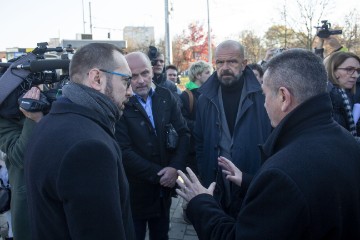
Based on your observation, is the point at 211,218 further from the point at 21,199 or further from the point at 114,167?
the point at 21,199

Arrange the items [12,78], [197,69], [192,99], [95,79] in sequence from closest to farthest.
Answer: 1. [95,79]
2. [12,78]
3. [192,99]
4. [197,69]

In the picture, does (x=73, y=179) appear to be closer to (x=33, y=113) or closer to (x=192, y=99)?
(x=33, y=113)

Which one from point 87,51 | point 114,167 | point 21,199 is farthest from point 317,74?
point 21,199

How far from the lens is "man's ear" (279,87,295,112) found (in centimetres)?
156

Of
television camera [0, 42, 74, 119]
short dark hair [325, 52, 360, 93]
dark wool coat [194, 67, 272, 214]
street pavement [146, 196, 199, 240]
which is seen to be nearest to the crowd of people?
television camera [0, 42, 74, 119]

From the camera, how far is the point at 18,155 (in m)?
2.41

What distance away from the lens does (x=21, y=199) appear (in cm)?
247

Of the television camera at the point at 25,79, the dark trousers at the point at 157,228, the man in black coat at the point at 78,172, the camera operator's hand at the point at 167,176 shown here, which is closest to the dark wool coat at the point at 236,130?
the camera operator's hand at the point at 167,176

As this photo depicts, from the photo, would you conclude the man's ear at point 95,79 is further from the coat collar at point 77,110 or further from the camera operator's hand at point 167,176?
the camera operator's hand at point 167,176

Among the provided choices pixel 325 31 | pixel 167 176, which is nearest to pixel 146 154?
pixel 167 176

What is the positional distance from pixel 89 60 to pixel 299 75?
1.10 m

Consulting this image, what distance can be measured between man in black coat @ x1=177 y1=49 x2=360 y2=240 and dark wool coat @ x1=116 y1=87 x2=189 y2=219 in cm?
136

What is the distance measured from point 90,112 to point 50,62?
1159mm

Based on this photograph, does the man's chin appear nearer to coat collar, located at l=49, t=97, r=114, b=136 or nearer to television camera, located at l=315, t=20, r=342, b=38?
coat collar, located at l=49, t=97, r=114, b=136
